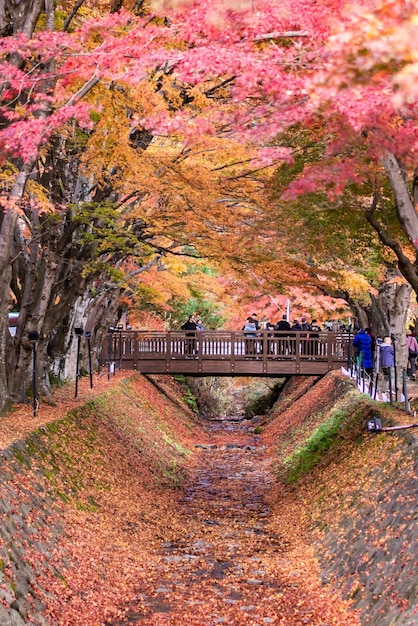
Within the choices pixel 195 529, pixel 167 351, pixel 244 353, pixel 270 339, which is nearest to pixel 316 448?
pixel 195 529

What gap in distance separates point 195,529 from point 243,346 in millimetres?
14919

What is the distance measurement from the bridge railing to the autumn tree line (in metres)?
5.53

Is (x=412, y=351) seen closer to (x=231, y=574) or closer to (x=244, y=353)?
(x=244, y=353)

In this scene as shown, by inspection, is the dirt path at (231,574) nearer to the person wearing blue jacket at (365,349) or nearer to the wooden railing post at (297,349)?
the person wearing blue jacket at (365,349)

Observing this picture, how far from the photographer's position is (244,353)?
32031mm

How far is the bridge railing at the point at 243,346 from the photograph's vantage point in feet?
105

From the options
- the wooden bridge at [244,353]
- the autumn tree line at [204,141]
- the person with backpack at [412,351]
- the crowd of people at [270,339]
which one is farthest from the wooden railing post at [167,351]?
the person with backpack at [412,351]

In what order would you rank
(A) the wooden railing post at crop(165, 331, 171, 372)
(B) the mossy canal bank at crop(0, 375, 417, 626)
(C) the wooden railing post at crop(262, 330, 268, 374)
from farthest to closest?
(A) the wooden railing post at crop(165, 331, 171, 372), (C) the wooden railing post at crop(262, 330, 268, 374), (B) the mossy canal bank at crop(0, 375, 417, 626)

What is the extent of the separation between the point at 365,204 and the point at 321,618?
8.91 m

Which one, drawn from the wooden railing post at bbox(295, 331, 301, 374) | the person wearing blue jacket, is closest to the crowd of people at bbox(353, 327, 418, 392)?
the person wearing blue jacket

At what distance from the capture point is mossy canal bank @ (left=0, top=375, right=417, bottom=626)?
10.8 metres

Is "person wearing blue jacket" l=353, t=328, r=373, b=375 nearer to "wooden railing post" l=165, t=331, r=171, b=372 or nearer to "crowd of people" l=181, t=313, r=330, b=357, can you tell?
"crowd of people" l=181, t=313, r=330, b=357

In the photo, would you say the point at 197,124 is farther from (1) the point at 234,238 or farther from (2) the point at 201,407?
(2) the point at 201,407

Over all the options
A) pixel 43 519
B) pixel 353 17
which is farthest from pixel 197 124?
pixel 43 519
